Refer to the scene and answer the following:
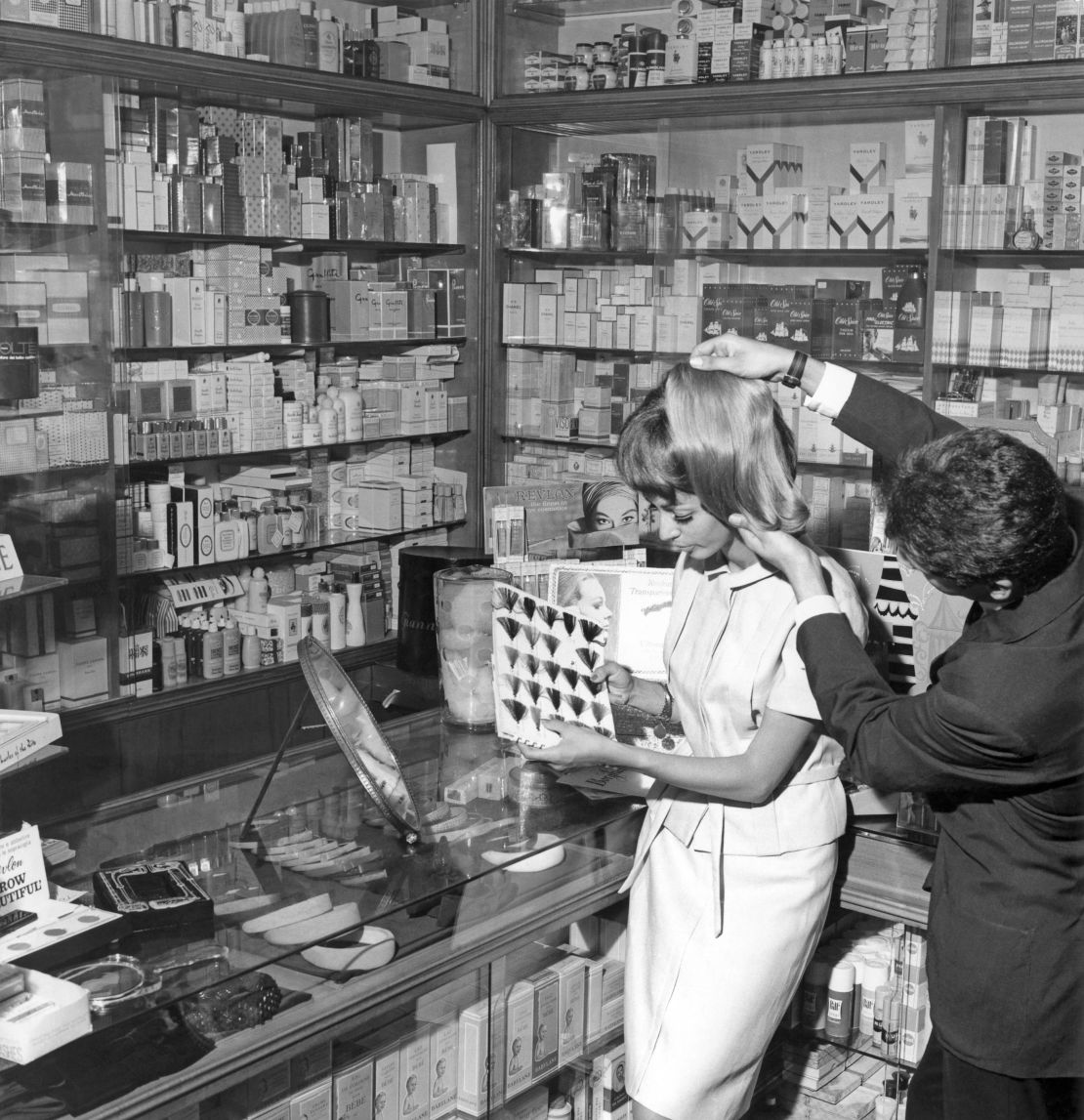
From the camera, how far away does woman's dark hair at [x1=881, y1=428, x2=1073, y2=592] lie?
5.69 feet

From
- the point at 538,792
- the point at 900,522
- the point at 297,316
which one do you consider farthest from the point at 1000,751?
the point at 297,316

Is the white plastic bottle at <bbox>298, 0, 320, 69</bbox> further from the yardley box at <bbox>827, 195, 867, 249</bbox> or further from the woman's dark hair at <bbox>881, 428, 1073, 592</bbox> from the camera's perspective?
the woman's dark hair at <bbox>881, 428, 1073, 592</bbox>

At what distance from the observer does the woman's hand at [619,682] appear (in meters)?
2.75

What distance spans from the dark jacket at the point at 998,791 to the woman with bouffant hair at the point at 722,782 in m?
0.30

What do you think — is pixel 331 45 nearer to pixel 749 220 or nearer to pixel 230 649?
pixel 749 220

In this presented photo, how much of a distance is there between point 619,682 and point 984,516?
1.14m

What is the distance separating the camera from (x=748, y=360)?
2.41 m

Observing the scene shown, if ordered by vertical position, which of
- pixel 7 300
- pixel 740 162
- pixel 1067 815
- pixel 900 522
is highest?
pixel 740 162

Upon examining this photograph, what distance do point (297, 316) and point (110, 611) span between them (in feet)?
5.11

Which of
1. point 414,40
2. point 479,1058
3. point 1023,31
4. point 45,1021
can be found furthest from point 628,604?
point 414,40

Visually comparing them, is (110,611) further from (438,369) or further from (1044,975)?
(1044,975)

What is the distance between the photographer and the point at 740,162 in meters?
6.02

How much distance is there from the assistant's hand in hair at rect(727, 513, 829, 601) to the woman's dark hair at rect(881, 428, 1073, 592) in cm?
29

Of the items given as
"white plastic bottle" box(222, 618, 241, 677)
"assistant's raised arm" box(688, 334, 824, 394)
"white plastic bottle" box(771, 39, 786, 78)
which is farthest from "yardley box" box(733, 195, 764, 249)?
"assistant's raised arm" box(688, 334, 824, 394)
